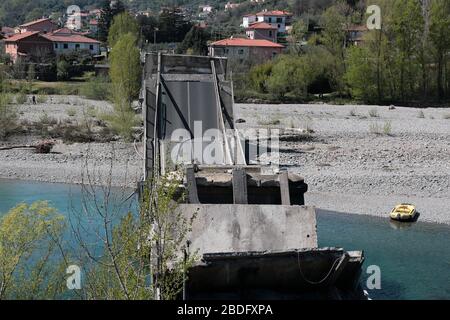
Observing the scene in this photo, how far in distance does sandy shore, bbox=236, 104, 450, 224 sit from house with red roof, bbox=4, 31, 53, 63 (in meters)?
34.0

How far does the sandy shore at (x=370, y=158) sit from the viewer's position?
24.4 metres

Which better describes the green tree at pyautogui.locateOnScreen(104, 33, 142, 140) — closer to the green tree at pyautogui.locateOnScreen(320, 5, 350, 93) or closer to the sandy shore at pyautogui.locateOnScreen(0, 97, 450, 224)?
the sandy shore at pyautogui.locateOnScreen(0, 97, 450, 224)

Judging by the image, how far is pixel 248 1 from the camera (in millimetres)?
154375

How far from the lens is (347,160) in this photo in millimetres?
30188

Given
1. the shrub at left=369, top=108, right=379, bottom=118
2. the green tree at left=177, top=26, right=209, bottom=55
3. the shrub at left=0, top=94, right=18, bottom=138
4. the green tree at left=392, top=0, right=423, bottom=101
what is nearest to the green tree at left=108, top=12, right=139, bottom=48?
the green tree at left=177, top=26, right=209, bottom=55

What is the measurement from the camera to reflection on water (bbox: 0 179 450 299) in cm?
1617

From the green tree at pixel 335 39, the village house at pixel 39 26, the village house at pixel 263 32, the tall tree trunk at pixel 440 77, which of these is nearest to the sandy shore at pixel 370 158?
the tall tree trunk at pixel 440 77

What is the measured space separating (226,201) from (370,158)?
59.0ft

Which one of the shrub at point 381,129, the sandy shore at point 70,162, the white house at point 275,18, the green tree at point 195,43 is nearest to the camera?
the sandy shore at point 70,162

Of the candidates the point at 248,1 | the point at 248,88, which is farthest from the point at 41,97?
the point at 248,1

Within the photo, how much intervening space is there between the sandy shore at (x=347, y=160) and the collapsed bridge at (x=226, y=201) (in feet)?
6.84

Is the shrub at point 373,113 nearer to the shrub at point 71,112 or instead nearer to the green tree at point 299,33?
the shrub at point 71,112

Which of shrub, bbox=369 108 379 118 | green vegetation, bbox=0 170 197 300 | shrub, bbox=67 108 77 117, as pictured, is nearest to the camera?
green vegetation, bbox=0 170 197 300
